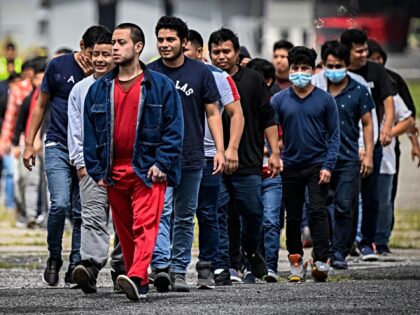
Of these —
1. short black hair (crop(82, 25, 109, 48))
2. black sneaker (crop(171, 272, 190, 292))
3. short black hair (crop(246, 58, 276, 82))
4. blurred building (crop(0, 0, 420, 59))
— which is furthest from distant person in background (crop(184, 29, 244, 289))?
blurred building (crop(0, 0, 420, 59))

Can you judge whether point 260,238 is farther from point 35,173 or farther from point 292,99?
point 35,173

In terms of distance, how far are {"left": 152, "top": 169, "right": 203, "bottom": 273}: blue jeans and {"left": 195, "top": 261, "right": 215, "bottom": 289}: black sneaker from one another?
0.67ft

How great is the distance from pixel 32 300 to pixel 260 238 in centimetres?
270

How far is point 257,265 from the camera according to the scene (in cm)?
1288

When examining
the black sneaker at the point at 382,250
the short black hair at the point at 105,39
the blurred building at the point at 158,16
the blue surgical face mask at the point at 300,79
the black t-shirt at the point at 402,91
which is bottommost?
the black sneaker at the point at 382,250

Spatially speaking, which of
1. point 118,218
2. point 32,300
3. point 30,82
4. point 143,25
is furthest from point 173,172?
point 143,25

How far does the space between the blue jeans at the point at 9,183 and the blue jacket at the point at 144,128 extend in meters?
11.8

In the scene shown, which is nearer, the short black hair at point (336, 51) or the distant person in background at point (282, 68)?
the short black hair at point (336, 51)

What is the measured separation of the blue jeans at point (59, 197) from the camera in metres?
12.3

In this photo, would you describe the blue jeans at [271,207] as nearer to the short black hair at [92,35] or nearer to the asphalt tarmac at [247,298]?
the asphalt tarmac at [247,298]

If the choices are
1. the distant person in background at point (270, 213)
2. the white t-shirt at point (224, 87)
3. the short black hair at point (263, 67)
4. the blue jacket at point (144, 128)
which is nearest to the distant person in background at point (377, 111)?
the short black hair at point (263, 67)

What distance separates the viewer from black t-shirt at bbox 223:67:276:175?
1258 cm

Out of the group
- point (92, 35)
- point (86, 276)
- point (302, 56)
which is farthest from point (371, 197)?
point (86, 276)

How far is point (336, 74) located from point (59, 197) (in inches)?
122
